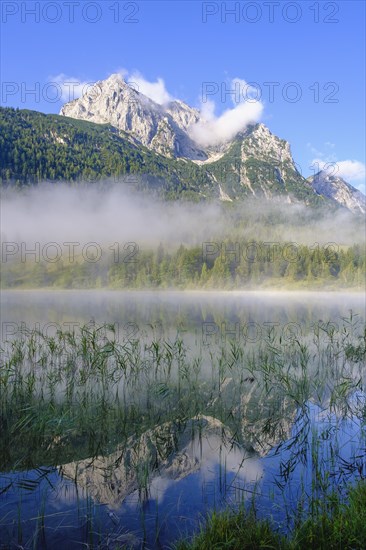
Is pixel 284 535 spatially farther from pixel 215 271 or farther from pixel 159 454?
pixel 215 271

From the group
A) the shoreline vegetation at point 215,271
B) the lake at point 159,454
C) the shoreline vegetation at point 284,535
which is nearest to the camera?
the shoreline vegetation at point 284,535

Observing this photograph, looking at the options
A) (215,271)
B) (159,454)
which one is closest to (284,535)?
(159,454)

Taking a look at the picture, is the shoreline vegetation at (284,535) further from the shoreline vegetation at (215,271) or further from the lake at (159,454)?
the shoreline vegetation at (215,271)

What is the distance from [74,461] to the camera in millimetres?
8164

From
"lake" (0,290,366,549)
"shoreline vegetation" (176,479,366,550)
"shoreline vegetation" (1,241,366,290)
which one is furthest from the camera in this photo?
"shoreline vegetation" (1,241,366,290)

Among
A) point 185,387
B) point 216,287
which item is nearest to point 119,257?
point 216,287

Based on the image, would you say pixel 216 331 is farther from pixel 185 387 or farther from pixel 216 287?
pixel 216 287

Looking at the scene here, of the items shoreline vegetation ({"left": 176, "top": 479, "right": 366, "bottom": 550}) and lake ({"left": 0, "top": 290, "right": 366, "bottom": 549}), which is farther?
lake ({"left": 0, "top": 290, "right": 366, "bottom": 549})

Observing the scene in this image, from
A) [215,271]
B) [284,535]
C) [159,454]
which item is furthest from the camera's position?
[215,271]

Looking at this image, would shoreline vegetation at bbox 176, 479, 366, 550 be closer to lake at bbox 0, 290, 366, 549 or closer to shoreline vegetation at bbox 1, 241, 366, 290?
lake at bbox 0, 290, 366, 549

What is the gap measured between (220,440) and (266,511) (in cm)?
304

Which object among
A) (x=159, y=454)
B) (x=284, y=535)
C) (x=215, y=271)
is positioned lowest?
(x=159, y=454)

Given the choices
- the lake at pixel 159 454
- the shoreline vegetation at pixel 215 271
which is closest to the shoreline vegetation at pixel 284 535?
the lake at pixel 159 454

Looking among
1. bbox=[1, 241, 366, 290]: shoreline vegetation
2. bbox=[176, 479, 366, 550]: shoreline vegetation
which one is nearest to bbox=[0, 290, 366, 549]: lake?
bbox=[176, 479, 366, 550]: shoreline vegetation
